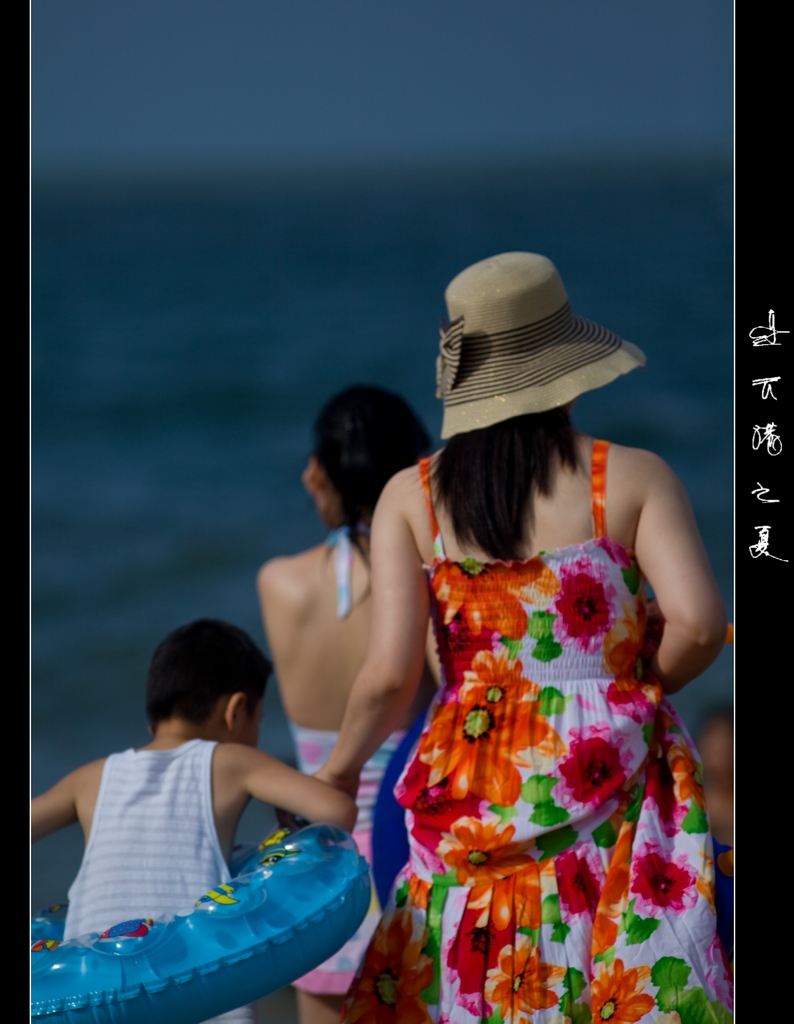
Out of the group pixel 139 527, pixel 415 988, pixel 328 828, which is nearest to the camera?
pixel 415 988

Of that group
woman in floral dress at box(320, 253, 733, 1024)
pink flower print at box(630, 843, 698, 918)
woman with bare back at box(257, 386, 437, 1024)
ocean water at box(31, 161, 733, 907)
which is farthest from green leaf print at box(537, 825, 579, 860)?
ocean water at box(31, 161, 733, 907)

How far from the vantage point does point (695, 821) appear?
2.03 m

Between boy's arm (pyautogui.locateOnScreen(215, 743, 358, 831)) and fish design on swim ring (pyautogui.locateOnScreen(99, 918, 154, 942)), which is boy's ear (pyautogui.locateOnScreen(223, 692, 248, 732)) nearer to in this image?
boy's arm (pyautogui.locateOnScreen(215, 743, 358, 831))

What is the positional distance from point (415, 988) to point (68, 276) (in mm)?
15920

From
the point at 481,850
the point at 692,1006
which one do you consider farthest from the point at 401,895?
the point at 692,1006

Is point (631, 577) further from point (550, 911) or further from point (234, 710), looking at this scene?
point (234, 710)

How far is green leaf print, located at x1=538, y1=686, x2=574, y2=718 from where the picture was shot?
2.05 meters

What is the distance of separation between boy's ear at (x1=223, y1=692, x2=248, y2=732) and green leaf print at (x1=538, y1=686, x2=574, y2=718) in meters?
0.66

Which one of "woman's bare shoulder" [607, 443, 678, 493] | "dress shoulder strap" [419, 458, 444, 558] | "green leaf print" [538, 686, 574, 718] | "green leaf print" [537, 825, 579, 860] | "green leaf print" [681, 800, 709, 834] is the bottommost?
"green leaf print" [537, 825, 579, 860]

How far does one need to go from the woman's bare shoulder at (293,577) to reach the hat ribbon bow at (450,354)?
841mm
